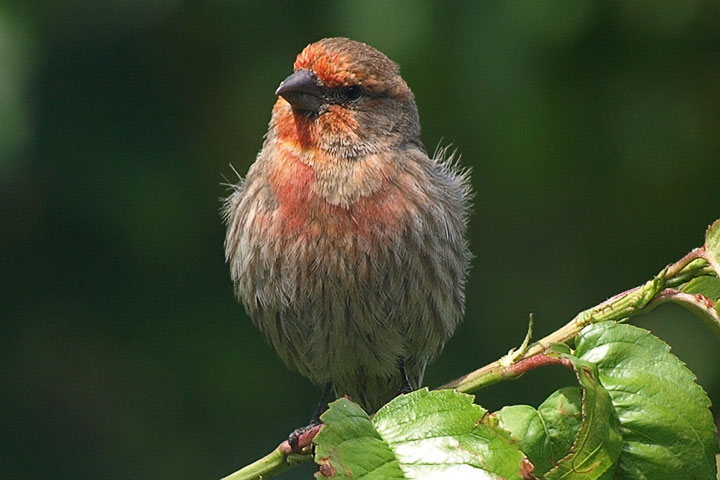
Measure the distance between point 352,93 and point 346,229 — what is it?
0.56 meters

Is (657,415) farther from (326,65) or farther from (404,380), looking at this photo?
(404,380)

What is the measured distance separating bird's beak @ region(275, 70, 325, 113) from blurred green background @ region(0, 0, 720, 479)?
115cm

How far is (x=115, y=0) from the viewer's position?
5.48m

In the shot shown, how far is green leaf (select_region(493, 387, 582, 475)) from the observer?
2.31 m

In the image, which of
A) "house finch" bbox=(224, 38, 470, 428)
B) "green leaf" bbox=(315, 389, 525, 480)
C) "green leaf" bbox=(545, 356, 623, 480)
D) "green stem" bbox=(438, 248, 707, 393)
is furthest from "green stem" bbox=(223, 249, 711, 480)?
"house finch" bbox=(224, 38, 470, 428)

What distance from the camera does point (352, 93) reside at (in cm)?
430

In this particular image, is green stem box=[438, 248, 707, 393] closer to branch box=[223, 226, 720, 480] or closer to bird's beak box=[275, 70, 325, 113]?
branch box=[223, 226, 720, 480]

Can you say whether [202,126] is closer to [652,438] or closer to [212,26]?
[212,26]

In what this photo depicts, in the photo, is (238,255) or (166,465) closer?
(238,255)

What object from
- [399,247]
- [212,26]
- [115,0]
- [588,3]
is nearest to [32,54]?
[115,0]

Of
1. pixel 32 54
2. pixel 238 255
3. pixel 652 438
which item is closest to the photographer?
pixel 652 438

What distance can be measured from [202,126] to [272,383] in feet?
4.40

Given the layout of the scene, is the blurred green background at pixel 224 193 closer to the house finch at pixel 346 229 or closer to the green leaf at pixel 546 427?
the house finch at pixel 346 229

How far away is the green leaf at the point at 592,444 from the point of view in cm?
227
